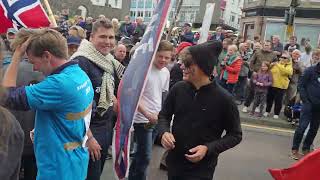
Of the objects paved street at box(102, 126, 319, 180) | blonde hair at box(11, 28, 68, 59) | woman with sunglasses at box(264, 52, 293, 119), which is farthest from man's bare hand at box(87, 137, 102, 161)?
woman with sunglasses at box(264, 52, 293, 119)

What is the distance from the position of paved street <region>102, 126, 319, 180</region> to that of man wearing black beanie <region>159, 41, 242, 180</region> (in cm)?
248

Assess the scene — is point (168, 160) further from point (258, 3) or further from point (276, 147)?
point (258, 3)

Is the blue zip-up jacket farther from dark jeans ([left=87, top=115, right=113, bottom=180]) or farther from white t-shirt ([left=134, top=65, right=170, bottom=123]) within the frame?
dark jeans ([left=87, top=115, right=113, bottom=180])

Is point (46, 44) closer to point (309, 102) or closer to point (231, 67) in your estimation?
point (309, 102)

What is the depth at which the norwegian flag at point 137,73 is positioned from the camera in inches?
126

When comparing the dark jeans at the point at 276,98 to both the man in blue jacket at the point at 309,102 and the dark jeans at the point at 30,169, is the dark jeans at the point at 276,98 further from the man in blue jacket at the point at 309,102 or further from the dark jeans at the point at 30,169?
the dark jeans at the point at 30,169

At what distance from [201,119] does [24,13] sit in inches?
97.1

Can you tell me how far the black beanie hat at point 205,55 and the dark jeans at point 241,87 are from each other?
8.43m

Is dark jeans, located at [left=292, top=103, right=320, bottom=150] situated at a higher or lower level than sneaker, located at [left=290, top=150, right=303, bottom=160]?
higher

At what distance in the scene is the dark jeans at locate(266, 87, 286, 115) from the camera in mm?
10211

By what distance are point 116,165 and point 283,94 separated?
24.6 ft

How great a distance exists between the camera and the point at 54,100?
258 centimetres

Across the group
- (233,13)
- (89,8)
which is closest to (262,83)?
(89,8)

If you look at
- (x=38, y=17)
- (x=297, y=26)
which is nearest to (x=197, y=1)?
(x=297, y=26)
